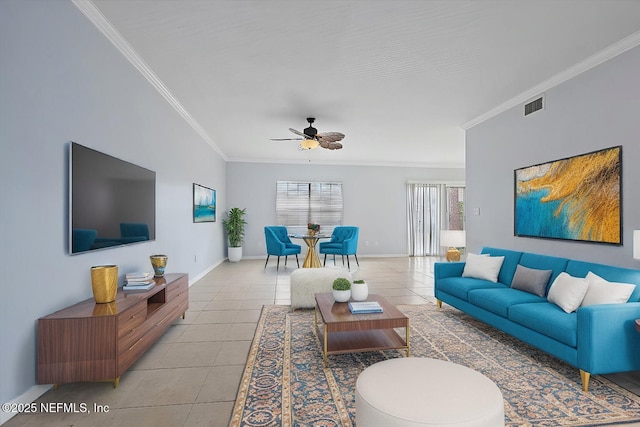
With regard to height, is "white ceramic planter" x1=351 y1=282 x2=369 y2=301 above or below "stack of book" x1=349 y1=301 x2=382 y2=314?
above

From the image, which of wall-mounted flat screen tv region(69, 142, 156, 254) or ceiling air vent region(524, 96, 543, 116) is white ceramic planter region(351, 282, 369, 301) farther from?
ceiling air vent region(524, 96, 543, 116)

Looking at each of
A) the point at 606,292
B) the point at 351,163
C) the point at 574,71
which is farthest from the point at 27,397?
the point at 351,163

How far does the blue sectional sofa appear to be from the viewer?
7.07 feet

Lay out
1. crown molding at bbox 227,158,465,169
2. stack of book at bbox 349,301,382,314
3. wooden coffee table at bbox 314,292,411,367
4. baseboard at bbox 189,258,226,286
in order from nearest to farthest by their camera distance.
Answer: wooden coffee table at bbox 314,292,411,367 < stack of book at bbox 349,301,382,314 < baseboard at bbox 189,258,226,286 < crown molding at bbox 227,158,465,169

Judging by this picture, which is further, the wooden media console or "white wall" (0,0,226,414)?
the wooden media console

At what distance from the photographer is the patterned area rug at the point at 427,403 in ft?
6.19

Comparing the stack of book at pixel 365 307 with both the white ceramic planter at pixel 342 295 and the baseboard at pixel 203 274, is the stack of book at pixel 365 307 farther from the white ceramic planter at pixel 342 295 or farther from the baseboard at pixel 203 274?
the baseboard at pixel 203 274

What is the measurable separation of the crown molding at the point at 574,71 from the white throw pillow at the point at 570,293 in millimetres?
2229

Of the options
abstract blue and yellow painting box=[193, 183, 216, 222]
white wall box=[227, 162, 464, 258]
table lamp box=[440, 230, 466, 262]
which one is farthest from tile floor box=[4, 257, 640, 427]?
white wall box=[227, 162, 464, 258]

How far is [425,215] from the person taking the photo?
31.7 feet

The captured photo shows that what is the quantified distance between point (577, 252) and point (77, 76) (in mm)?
5010

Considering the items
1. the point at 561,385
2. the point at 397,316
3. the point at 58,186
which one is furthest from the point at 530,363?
the point at 58,186

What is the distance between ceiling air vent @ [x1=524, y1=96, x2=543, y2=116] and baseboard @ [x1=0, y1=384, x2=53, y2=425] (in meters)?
5.56

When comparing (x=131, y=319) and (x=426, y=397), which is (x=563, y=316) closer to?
(x=426, y=397)
